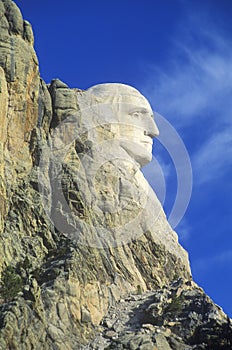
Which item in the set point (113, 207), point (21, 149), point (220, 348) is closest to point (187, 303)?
point (220, 348)

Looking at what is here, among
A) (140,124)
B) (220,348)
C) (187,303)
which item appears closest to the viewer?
(220,348)

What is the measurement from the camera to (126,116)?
4097 inches

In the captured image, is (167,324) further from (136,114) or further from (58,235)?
(136,114)

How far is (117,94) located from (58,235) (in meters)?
24.1

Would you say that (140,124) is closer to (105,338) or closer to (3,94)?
(3,94)

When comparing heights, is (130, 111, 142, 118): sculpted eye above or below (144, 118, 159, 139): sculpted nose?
above

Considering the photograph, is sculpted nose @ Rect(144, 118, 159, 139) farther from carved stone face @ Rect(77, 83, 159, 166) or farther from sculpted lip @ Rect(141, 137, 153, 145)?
sculpted lip @ Rect(141, 137, 153, 145)

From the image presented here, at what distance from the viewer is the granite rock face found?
77000mm

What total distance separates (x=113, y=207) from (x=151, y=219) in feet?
18.5

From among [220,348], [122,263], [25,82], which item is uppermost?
[25,82]

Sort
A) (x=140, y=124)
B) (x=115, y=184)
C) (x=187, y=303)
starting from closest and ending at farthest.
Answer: (x=187, y=303)
(x=115, y=184)
(x=140, y=124)

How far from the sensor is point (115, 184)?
9619 cm

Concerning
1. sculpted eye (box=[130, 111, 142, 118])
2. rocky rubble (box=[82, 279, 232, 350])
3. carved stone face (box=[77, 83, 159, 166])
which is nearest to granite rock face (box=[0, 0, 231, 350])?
rocky rubble (box=[82, 279, 232, 350])

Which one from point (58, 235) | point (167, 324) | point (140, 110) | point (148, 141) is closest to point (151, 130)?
point (148, 141)
